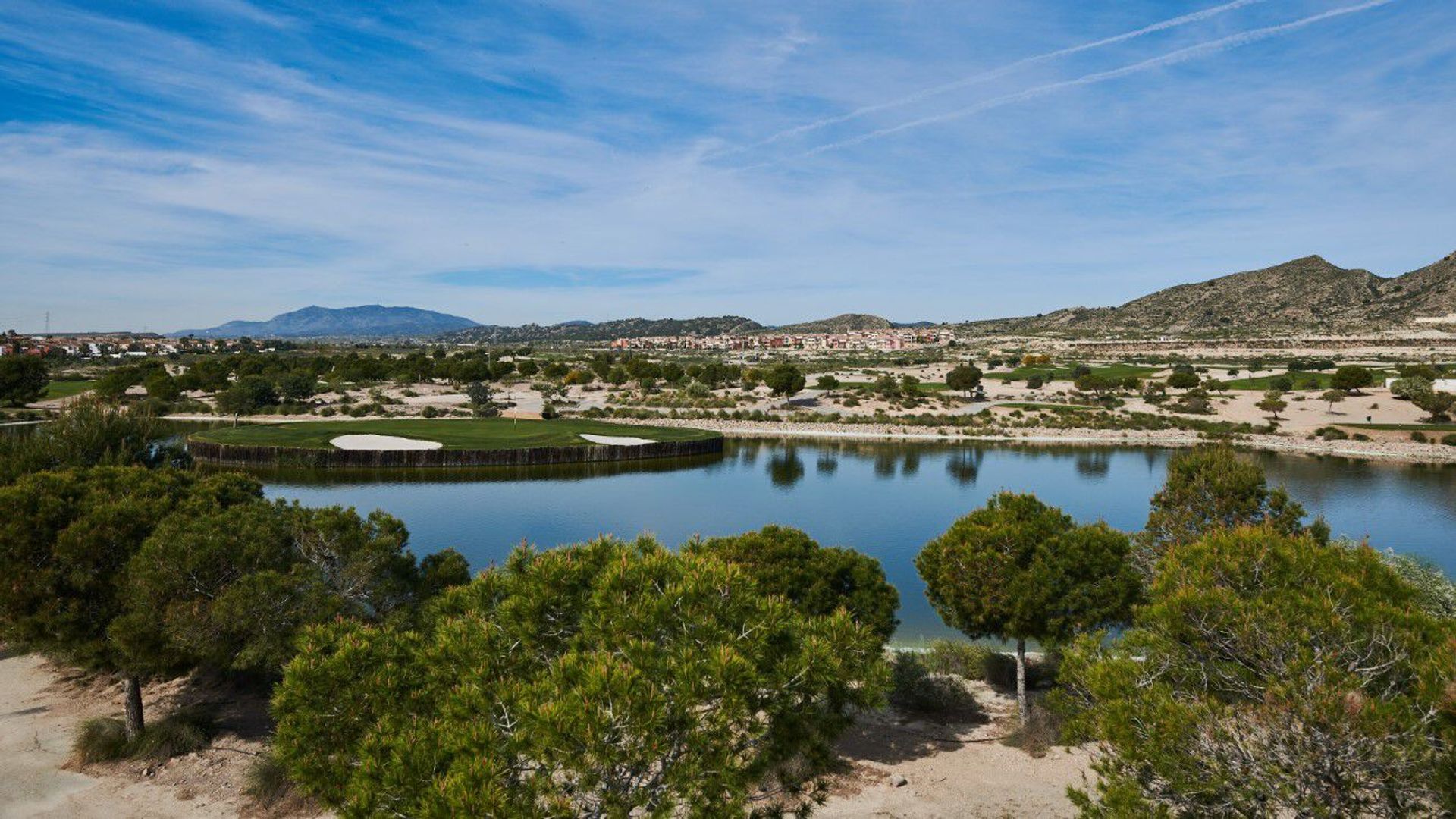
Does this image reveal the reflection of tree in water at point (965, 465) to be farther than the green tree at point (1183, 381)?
No

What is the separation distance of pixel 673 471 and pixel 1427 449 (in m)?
51.6

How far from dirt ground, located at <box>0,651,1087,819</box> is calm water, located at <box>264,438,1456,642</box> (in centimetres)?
684

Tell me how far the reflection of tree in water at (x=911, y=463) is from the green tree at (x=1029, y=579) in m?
35.5

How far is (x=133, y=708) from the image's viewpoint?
47.6 feet

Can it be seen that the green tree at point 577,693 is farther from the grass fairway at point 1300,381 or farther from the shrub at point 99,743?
the grass fairway at point 1300,381

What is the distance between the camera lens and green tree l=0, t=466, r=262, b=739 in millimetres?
13414

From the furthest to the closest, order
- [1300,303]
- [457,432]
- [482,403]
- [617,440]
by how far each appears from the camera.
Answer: [1300,303]
[482,403]
[457,432]
[617,440]

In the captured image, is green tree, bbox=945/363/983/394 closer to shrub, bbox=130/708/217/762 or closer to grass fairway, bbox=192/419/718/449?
grass fairway, bbox=192/419/718/449

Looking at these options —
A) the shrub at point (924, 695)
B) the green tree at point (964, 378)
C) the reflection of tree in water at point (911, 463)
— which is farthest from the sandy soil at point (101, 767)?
the green tree at point (964, 378)

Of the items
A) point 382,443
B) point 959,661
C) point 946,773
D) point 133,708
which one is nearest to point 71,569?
point 133,708

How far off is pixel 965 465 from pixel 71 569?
1927 inches

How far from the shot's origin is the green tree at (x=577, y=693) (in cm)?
664

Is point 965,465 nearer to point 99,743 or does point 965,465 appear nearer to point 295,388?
point 99,743

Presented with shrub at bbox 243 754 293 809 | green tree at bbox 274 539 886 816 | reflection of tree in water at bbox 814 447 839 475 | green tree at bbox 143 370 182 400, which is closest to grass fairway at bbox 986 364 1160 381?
reflection of tree in water at bbox 814 447 839 475
